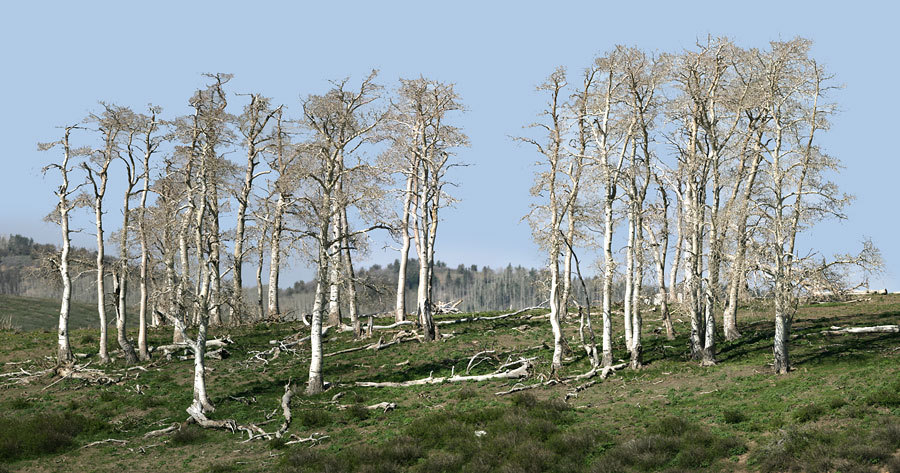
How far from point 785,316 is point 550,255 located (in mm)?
10345

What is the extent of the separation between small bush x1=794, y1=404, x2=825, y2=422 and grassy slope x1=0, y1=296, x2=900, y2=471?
1.7 inches

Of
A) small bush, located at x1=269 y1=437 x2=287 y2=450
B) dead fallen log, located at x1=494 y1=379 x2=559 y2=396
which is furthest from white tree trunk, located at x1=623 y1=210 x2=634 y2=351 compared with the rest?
small bush, located at x1=269 y1=437 x2=287 y2=450

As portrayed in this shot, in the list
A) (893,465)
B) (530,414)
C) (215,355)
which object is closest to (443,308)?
(215,355)

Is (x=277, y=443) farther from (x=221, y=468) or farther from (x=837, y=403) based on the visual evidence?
(x=837, y=403)

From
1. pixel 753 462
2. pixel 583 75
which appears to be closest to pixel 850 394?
pixel 753 462

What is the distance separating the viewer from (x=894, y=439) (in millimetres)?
19344

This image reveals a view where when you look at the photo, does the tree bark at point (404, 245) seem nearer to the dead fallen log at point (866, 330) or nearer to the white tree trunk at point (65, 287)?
the white tree trunk at point (65, 287)

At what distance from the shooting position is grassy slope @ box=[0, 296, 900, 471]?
2088 cm

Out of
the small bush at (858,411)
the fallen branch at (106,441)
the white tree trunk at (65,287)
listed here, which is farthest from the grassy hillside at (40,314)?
the small bush at (858,411)

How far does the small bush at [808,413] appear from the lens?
21.9 m

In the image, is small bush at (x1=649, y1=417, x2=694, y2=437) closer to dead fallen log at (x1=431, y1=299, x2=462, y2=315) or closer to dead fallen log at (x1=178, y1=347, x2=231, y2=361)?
dead fallen log at (x1=178, y1=347, x2=231, y2=361)

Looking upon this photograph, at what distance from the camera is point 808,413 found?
22062 mm

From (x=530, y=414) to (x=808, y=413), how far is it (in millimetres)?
9217

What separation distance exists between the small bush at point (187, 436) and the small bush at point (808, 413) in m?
21.2
